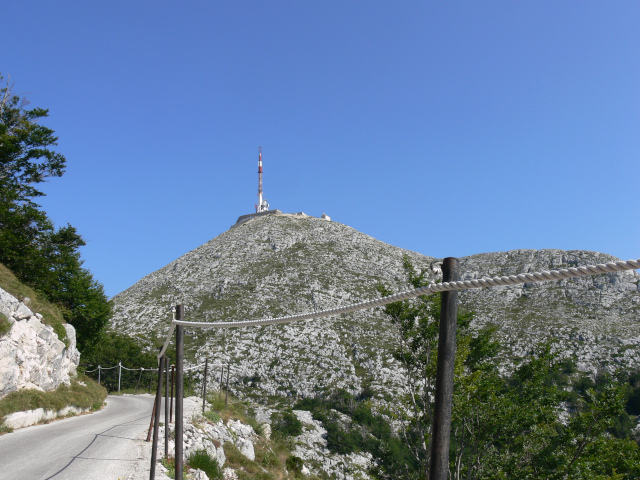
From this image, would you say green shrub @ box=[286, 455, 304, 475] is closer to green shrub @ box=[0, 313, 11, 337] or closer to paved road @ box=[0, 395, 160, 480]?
paved road @ box=[0, 395, 160, 480]

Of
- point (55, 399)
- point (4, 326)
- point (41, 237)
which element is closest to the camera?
point (4, 326)

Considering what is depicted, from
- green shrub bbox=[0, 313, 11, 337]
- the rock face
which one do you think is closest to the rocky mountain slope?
the rock face

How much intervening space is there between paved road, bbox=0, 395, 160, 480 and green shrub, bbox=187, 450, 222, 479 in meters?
1.02

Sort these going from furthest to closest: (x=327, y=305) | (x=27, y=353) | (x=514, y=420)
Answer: (x=327, y=305), (x=514, y=420), (x=27, y=353)

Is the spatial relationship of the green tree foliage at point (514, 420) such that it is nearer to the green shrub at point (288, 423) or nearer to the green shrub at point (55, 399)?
the green shrub at point (55, 399)

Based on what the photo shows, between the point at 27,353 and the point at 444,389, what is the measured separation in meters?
16.1

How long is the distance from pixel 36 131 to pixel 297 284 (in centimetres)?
4214

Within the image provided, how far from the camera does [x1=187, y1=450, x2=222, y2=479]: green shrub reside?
34.8 ft

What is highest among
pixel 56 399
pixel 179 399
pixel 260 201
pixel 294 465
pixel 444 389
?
pixel 260 201

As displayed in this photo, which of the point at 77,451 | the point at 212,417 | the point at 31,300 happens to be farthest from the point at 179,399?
the point at 31,300

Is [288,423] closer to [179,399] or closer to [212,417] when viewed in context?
[212,417]

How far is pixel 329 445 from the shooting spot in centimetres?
3650

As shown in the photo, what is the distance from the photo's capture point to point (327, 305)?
62.4 metres

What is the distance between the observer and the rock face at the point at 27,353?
13.5m
